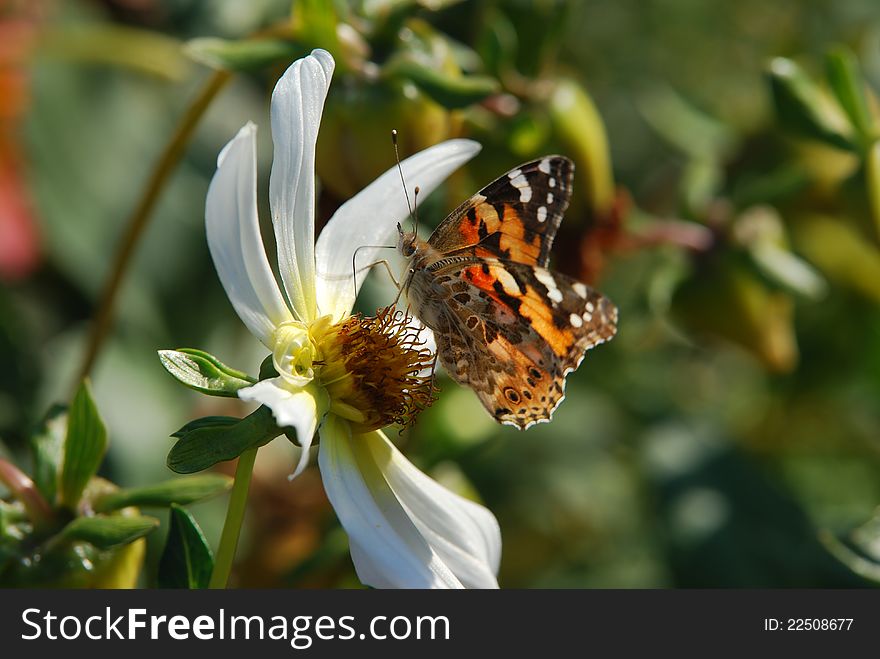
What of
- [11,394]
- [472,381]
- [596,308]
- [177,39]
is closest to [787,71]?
[596,308]

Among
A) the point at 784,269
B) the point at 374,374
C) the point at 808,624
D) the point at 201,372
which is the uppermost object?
the point at 201,372

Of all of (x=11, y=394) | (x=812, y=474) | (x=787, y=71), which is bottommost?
(x=812, y=474)

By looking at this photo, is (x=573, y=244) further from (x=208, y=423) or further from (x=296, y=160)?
(x=208, y=423)

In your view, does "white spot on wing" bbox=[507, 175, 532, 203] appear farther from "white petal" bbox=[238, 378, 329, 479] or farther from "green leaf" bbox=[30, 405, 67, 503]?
"green leaf" bbox=[30, 405, 67, 503]

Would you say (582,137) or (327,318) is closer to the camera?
(327,318)

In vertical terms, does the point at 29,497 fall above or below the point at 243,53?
below

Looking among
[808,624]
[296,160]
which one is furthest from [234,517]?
[808,624]

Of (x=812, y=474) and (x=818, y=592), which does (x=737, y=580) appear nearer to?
(x=818, y=592)

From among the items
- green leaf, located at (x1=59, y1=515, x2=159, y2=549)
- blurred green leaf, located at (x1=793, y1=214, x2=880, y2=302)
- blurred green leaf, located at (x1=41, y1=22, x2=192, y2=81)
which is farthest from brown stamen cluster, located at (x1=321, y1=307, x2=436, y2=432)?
blurred green leaf, located at (x1=793, y1=214, x2=880, y2=302)
